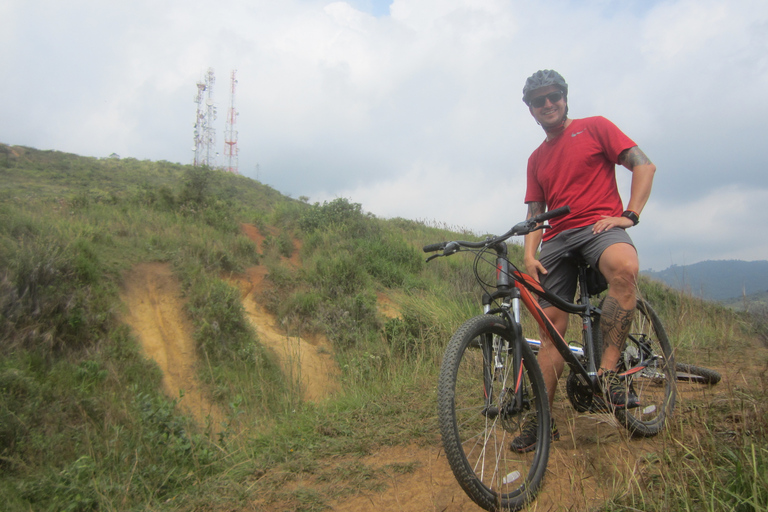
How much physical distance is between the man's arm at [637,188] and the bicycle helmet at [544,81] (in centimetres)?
66

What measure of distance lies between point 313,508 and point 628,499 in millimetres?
1549

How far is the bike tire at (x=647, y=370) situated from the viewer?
279 centimetres

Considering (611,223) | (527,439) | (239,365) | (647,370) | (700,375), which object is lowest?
(239,365)

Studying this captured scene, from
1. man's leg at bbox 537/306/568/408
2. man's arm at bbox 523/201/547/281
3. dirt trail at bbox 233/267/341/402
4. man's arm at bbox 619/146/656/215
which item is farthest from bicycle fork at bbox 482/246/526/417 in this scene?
dirt trail at bbox 233/267/341/402

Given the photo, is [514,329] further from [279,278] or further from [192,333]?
[279,278]

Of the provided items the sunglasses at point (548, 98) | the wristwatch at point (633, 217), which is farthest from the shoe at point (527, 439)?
the sunglasses at point (548, 98)

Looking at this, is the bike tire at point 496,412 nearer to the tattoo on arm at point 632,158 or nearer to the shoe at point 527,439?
the shoe at point 527,439

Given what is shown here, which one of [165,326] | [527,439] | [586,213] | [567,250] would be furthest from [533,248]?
[165,326]

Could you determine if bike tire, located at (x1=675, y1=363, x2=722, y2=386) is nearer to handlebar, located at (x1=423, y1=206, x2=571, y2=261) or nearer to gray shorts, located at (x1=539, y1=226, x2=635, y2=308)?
gray shorts, located at (x1=539, y1=226, x2=635, y2=308)

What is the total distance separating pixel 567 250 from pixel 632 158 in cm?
69

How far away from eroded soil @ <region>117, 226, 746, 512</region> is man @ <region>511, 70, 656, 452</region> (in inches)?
10.4

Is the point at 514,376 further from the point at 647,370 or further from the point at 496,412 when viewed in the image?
the point at 647,370

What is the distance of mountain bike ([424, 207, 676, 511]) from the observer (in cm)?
205

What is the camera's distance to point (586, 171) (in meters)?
2.95
